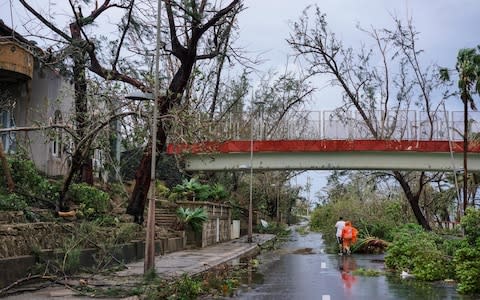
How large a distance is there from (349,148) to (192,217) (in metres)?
10.4

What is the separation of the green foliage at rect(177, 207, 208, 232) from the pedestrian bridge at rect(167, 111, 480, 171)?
314 cm

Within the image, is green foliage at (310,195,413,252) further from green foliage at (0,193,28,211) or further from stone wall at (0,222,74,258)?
green foliage at (0,193,28,211)

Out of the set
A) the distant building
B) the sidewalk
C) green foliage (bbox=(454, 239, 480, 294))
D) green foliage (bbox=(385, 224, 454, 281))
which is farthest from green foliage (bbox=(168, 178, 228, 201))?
green foliage (bbox=(454, 239, 480, 294))

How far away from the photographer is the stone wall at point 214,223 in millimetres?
29953

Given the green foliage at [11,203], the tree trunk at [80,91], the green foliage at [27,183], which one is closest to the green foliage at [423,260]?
the tree trunk at [80,91]

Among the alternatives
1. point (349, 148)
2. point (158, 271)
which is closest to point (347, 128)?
point (349, 148)

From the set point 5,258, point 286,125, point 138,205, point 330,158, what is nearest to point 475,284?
point 5,258

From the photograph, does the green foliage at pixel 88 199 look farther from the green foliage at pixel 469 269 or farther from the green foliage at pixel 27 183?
the green foliage at pixel 469 269

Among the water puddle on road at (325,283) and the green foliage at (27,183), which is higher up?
the green foliage at (27,183)

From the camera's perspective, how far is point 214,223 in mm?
33406

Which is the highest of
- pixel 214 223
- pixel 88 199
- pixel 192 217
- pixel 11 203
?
pixel 11 203

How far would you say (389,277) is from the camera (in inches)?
712

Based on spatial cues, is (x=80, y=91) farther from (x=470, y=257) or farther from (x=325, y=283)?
(x=470, y=257)

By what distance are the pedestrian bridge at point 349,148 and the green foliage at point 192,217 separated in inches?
124
